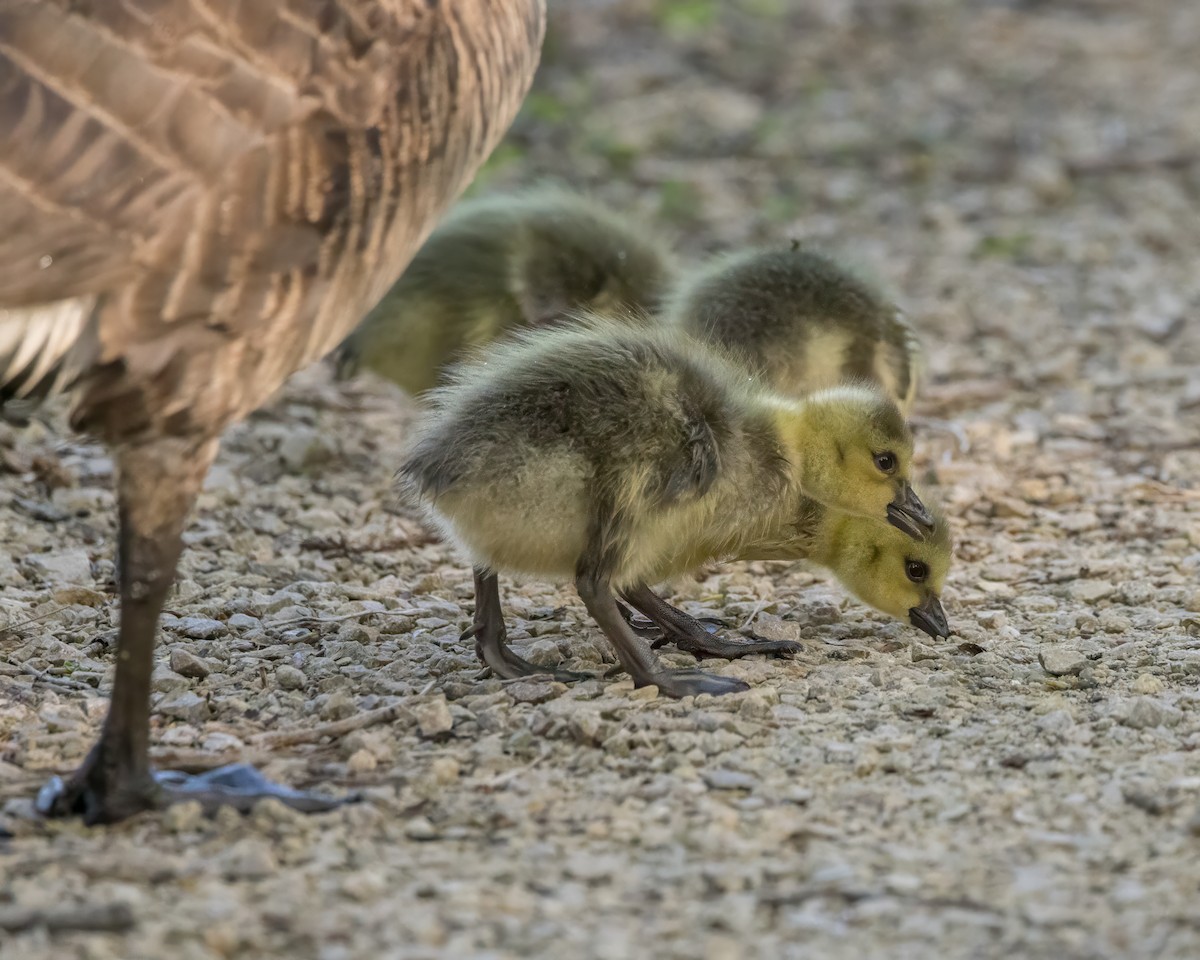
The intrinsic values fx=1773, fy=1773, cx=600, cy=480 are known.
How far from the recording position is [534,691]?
3.76m

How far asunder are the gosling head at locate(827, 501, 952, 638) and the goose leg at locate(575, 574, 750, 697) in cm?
58

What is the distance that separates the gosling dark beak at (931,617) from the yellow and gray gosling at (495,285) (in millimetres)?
1436

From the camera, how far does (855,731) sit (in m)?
3.54

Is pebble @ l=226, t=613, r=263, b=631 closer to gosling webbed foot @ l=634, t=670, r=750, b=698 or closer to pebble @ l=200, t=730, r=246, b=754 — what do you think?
pebble @ l=200, t=730, r=246, b=754

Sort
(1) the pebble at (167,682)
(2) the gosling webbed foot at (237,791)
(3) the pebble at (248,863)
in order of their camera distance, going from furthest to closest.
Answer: (1) the pebble at (167,682), (2) the gosling webbed foot at (237,791), (3) the pebble at (248,863)

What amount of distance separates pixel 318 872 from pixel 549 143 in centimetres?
609

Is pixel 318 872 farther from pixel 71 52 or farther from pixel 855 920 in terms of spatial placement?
pixel 71 52

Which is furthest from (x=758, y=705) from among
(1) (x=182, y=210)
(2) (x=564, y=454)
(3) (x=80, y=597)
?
(3) (x=80, y=597)

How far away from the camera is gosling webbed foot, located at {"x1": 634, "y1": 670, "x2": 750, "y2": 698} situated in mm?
3721

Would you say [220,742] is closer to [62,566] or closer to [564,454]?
[564,454]

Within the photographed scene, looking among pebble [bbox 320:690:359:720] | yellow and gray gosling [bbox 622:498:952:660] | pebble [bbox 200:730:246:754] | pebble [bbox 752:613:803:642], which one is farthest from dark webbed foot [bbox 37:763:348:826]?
pebble [bbox 752:613:803:642]

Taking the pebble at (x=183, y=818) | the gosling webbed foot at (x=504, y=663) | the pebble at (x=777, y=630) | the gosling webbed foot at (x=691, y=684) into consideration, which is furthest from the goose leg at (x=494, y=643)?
the pebble at (x=183, y=818)

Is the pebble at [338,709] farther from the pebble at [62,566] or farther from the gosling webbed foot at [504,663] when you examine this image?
the pebble at [62,566]

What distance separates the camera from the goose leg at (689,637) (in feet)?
13.2
